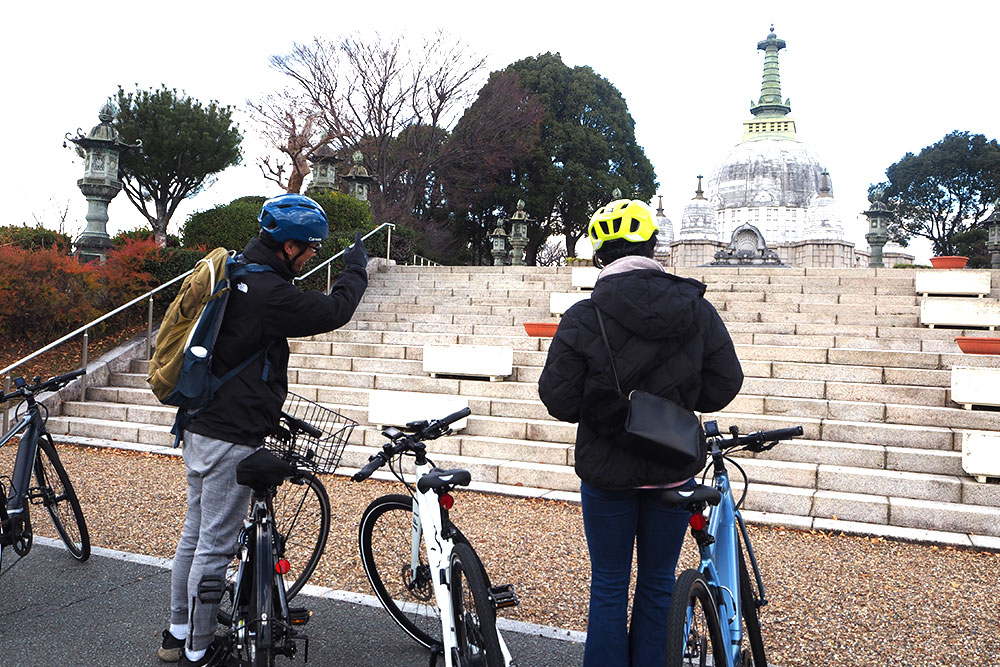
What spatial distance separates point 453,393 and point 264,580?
5.78m

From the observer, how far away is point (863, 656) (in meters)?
3.55

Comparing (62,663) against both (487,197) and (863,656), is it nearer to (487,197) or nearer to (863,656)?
(863,656)

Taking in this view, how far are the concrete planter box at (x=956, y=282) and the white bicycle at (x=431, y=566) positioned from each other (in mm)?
10352

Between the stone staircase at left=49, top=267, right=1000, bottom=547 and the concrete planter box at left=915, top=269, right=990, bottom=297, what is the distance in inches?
20.2

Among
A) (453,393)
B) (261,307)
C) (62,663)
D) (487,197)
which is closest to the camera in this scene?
(261,307)

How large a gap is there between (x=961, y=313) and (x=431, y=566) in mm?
9089

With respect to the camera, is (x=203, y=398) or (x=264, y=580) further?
(x=203, y=398)

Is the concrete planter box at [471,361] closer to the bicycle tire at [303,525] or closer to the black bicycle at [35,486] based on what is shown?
the bicycle tire at [303,525]

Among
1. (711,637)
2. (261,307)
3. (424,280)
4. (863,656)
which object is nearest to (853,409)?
(863,656)

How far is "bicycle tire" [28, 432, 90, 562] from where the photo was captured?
4477 mm

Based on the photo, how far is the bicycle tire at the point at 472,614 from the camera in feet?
8.20

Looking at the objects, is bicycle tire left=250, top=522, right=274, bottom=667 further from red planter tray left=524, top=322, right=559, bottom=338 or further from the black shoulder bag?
red planter tray left=524, top=322, right=559, bottom=338

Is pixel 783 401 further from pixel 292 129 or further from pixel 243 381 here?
pixel 292 129

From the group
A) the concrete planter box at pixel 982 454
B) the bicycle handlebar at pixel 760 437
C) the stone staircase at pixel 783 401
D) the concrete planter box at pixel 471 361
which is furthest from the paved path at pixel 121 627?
the concrete planter box at pixel 471 361
